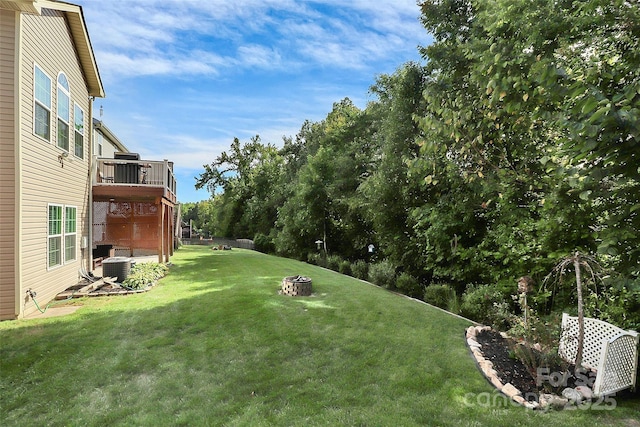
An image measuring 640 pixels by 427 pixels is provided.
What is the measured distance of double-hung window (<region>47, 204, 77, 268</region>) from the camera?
300 inches

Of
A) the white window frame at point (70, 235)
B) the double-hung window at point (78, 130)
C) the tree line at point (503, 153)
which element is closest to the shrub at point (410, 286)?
the tree line at point (503, 153)

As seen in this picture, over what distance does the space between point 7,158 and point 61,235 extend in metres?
2.76

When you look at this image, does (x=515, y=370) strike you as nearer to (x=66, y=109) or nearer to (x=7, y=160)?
(x=7, y=160)

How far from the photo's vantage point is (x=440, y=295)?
29.4 feet

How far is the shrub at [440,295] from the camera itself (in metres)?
8.84

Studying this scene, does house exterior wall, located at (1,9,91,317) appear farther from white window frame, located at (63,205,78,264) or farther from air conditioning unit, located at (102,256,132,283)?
air conditioning unit, located at (102,256,132,283)

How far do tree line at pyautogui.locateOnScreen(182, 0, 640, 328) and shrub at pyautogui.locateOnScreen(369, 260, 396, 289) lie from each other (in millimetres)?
259

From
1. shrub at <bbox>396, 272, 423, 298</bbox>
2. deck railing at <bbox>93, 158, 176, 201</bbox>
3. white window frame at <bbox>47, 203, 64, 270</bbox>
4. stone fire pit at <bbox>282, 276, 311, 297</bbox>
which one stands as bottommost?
shrub at <bbox>396, 272, 423, 298</bbox>

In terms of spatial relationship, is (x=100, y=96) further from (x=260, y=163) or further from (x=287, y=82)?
(x=260, y=163)

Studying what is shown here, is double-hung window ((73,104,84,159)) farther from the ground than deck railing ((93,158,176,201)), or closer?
farther from the ground

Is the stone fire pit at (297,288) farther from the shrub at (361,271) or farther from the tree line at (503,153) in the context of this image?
the shrub at (361,271)

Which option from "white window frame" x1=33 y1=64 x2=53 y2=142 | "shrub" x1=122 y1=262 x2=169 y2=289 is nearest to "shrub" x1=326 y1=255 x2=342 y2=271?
"shrub" x1=122 y1=262 x2=169 y2=289

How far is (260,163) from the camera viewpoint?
117ft

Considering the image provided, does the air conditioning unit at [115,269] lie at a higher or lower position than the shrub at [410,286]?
higher
